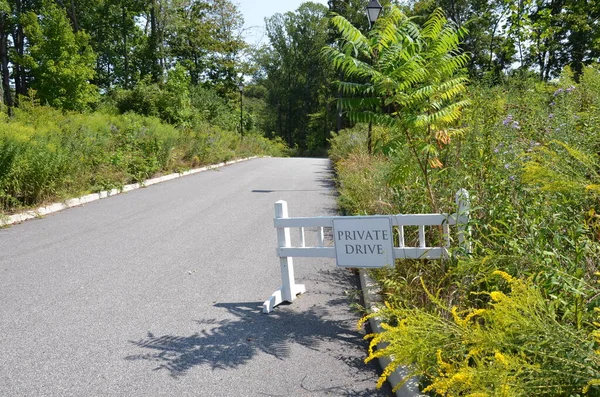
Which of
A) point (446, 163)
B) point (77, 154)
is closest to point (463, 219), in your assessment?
point (446, 163)

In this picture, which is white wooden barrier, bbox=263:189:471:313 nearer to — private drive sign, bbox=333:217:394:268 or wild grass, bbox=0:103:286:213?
private drive sign, bbox=333:217:394:268

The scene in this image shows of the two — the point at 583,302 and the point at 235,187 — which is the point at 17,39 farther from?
the point at 583,302

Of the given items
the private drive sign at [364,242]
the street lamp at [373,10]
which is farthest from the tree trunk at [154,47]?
the private drive sign at [364,242]

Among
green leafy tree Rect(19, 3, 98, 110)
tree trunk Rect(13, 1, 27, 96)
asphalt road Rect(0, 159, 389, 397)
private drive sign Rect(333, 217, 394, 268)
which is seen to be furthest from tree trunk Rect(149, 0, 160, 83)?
private drive sign Rect(333, 217, 394, 268)

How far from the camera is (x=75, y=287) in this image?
5.62 meters

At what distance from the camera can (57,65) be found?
26531 mm

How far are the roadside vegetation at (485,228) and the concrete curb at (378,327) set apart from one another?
0.09 m

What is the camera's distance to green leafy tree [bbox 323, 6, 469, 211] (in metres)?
4.32

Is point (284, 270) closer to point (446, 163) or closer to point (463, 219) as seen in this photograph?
point (463, 219)

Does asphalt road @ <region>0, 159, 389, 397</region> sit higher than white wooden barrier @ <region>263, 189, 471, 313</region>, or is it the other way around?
white wooden barrier @ <region>263, 189, 471, 313</region>

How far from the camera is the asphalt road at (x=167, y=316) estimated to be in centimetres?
359

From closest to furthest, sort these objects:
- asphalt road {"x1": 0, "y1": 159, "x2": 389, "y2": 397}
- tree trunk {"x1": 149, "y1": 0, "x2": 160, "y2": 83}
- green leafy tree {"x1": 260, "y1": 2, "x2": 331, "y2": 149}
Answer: asphalt road {"x1": 0, "y1": 159, "x2": 389, "y2": 397} → tree trunk {"x1": 149, "y1": 0, "x2": 160, "y2": 83} → green leafy tree {"x1": 260, "y1": 2, "x2": 331, "y2": 149}

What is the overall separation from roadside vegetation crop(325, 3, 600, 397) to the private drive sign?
293mm

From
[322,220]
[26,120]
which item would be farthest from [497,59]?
[322,220]
